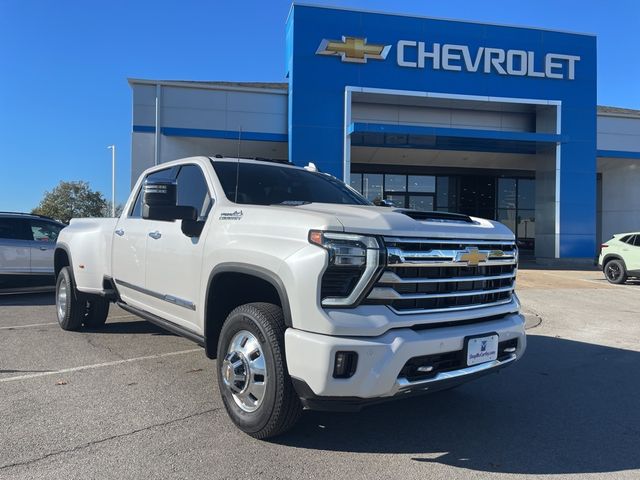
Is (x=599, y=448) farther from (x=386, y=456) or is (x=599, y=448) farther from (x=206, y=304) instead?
(x=206, y=304)

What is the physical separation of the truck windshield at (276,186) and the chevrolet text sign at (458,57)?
49.4 ft

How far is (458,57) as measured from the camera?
65.6 ft

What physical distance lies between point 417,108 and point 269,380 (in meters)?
19.1

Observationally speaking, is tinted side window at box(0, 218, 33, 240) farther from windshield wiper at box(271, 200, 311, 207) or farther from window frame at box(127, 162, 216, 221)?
windshield wiper at box(271, 200, 311, 207)

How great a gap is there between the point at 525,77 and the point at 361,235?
65.9 ft

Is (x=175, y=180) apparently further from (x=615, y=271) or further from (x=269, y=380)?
(x=615, y=271)

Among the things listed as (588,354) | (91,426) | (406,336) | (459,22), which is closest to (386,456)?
(406,336)

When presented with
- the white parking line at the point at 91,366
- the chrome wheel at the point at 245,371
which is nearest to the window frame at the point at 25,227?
the white parking line at the point at 91,366

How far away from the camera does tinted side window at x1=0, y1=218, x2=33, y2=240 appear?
10.4m

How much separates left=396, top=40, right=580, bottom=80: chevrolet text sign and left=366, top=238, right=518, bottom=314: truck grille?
17.1m

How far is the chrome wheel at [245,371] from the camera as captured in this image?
3.54m

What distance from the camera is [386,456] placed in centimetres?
347

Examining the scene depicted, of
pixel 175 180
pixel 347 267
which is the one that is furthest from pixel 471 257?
pixel 175 180

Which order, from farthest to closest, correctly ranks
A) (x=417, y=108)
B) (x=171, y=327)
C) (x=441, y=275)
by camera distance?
(x=417, y=108) < (x=171, y=327) < (x=441, y=275)
